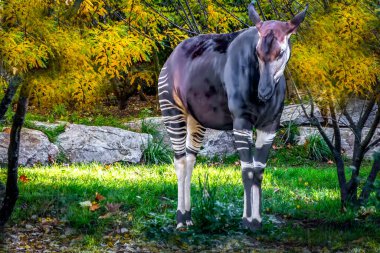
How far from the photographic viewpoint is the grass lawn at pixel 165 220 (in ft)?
20.3

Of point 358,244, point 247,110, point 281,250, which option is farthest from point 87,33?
point 358,244

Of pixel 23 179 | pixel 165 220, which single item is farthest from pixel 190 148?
pixel 23 179

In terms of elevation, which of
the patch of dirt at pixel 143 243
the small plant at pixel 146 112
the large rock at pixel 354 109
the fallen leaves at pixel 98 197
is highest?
the small plant at pixel 146 112

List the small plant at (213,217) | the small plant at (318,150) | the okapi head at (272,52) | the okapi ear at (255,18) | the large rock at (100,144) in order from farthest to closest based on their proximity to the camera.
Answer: the small plant at (318,150)
the large rock at (100,144)
the small plant at (213,217)
the okapi ear at (255,18)
the okapi head at (272,52)

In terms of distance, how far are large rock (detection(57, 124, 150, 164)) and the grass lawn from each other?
3.25m

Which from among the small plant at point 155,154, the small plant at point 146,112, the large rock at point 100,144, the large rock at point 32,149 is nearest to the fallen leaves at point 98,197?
the large rock at point 32,149

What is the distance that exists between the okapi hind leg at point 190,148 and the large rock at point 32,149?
5839 mm

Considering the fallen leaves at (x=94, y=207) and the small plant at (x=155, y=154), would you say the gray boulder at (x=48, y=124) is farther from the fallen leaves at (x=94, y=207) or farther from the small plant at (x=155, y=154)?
the fallen leaves at (x=94, y=207)

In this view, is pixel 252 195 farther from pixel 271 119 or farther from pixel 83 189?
pixel 83 189

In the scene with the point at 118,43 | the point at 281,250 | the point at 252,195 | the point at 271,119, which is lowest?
the point at 281,250

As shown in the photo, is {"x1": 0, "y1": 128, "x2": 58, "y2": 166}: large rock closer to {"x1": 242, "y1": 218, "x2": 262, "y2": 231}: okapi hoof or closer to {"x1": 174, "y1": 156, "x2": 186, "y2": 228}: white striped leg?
{"x1": 174, "y1": 156, "x2": 186, "y2": 228}: white striped leg

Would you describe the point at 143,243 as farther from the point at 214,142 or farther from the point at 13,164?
the point at 214,142

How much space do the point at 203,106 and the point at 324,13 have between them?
1.75 metres

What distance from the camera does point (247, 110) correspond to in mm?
5762
